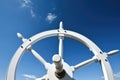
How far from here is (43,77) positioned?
2.97 m

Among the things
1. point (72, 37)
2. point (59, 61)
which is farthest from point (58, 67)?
point (72, 37)

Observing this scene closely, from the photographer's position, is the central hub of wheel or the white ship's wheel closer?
the central hub of wheel

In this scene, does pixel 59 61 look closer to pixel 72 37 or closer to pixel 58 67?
pixel 58 67

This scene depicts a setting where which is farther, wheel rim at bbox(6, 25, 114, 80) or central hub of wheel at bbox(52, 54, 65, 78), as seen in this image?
wheel rim at bbox(6, 25, 114, 80)

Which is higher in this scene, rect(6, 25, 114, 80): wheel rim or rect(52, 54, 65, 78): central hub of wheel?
rect(6, 25, 114, 80): wheel rim

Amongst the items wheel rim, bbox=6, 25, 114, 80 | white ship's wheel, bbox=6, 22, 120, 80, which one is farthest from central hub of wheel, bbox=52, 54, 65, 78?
wheel rim, bbox=6, 25, 114, 80

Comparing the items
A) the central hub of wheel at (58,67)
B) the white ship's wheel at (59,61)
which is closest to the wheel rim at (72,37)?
the white ship's wheel at (59,61)

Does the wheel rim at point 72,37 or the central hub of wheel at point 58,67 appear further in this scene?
the wheel rim at point 72,37

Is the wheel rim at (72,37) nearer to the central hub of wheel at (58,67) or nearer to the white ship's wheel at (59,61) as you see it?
the white ship's wheel at (59,61)

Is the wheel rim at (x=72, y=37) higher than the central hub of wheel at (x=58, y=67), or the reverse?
the wheel rim at (x=72, y=37)

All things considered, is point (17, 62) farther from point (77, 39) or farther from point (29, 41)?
point (77, 39)

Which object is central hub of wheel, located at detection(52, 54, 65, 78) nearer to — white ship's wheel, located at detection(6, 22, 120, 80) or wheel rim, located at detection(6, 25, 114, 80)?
white ship's wheel, located at detection(6, 22, 120, 80)

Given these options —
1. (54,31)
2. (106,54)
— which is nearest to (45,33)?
(54,31)

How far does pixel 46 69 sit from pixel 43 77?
138mm
